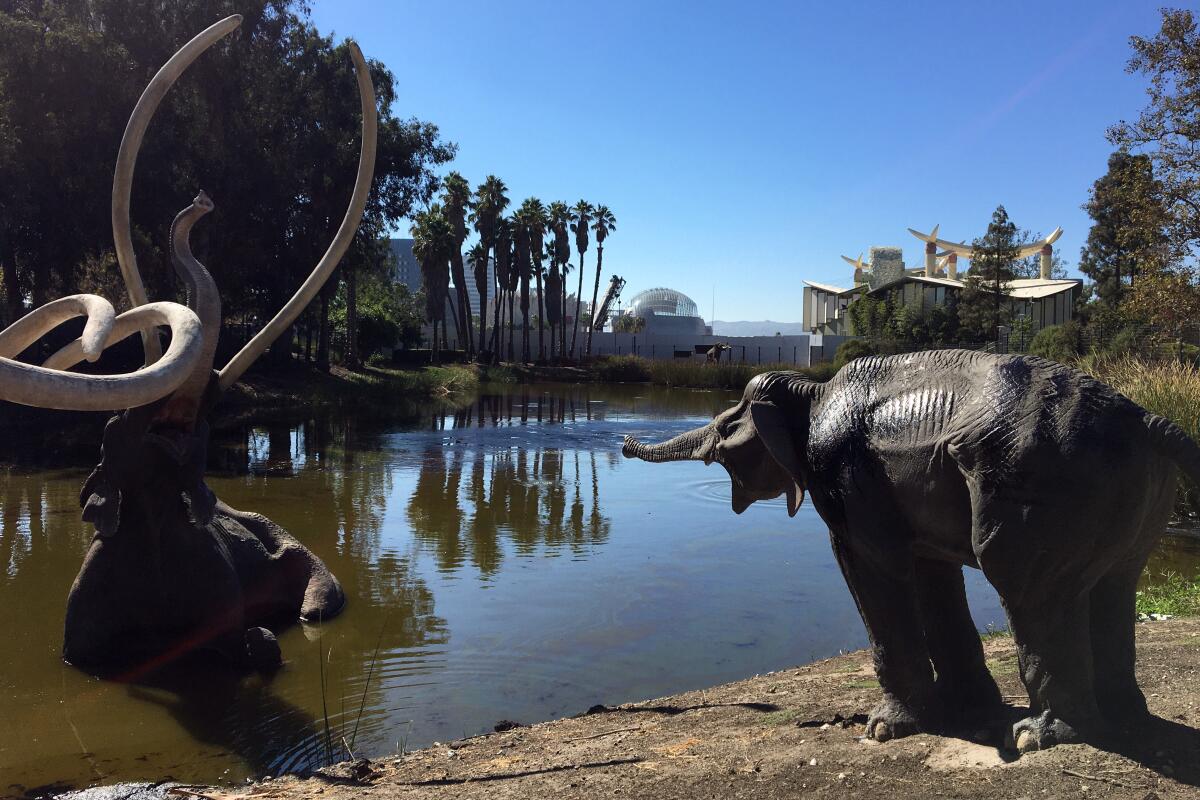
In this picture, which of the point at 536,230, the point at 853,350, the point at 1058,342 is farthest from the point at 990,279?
the point at 536,230

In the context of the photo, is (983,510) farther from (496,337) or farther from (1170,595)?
(496,337)

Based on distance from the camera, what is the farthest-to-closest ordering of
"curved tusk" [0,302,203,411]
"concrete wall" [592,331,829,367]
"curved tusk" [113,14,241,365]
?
"concrete wall" [592,331,829,367] < "curved tusk" [113,14,241,365] < "curved tusk" [0,302,203,411]

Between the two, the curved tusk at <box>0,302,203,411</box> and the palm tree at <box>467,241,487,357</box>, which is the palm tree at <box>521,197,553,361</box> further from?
the curved tusk at <box>0,302,203,411</box>

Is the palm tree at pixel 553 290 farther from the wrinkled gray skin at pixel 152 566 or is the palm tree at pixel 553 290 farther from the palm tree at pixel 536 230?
the wrinkled gray skin at pixel 152 566

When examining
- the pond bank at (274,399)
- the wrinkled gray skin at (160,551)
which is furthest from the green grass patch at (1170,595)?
the pond bank at (274,399)

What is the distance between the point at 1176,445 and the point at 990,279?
1733 inches

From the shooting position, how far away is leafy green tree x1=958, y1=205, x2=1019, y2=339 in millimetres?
42531

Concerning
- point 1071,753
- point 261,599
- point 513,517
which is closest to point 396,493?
point 513,517

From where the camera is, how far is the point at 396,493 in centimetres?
1446

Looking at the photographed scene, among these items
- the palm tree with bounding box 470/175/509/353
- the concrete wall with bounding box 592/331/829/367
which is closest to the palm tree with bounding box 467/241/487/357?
the palm tree with bounding box 470/175/509/353

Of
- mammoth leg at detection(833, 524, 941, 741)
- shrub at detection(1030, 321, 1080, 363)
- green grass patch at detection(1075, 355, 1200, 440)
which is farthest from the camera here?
shrub at detection(1030, 321, 1080, 363)

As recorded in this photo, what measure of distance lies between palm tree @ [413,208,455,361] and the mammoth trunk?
149 feet

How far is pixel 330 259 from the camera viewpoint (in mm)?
7090

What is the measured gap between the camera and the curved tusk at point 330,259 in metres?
6.84
